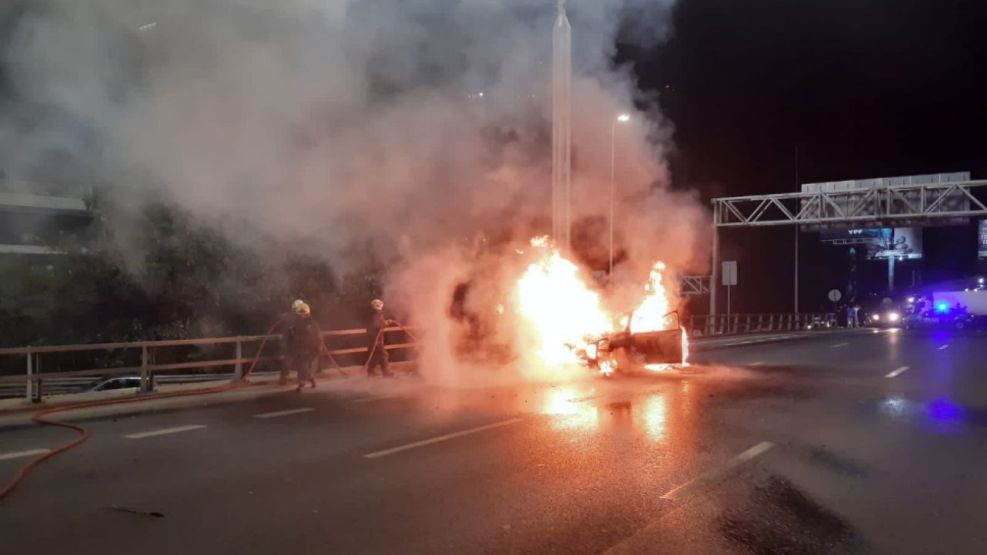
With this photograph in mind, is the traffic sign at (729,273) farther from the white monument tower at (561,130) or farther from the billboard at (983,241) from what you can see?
the billboard at (983,241)

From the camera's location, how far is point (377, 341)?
40.6ft

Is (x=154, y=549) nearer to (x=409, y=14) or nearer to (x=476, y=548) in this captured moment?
(x=476, y=548)

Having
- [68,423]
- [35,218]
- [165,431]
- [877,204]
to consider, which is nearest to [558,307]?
[165,431]

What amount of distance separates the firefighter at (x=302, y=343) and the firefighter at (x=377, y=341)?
1268 millimetres

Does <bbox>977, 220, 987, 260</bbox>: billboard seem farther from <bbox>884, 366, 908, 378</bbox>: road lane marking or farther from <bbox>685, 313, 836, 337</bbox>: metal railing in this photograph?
<bbox>884, 366, 908, 378</bbox>: road lane marking

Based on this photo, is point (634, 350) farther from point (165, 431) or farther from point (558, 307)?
point (165, 431)

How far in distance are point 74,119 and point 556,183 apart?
9.26m

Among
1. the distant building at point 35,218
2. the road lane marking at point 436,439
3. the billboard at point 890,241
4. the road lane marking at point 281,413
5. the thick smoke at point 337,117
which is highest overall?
the billboard at point 890,241

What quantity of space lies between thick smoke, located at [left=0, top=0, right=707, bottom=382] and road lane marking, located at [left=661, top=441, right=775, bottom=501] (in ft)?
18.2

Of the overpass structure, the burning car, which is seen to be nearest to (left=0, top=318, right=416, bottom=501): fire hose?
the burning car

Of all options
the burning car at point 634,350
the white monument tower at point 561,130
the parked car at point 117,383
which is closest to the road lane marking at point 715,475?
the burning car at point 634,350

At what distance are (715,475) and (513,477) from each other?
60.8 inches

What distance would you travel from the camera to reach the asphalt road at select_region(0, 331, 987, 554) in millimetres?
4293

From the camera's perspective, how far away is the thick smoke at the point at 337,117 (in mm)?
6254
